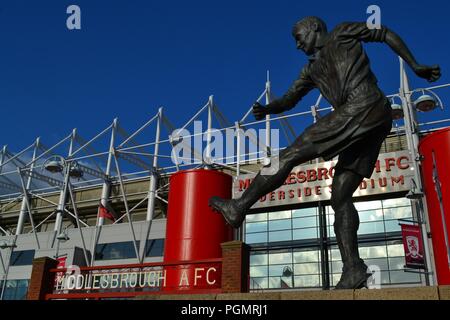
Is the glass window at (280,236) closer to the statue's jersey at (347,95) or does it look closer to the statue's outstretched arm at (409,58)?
the statue's jersey at (347,95)

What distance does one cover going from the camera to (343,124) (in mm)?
3896

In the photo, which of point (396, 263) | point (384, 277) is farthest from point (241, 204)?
point (396, 263)

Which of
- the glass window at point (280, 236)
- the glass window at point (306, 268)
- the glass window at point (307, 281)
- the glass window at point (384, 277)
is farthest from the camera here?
the glass window at point (280, 236)

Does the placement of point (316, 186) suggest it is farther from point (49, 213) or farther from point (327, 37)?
point (49, 213)

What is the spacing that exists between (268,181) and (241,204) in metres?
0.29

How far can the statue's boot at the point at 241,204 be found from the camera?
3789 mm

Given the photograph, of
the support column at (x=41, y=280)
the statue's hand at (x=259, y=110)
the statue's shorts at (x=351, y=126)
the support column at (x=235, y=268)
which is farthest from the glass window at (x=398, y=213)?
the statue's shorts at (x=351, y=126)

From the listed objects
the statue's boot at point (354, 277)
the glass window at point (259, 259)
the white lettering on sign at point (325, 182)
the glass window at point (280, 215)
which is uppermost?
the white lettering on sign at point (325, 182)

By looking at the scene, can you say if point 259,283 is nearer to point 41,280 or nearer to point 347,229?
point 41,280

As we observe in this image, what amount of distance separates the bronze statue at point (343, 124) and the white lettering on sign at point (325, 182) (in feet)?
49.3

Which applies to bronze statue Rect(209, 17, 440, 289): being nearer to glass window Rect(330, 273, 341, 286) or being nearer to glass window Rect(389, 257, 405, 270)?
glass window Rect(389, 257, 405, 270)

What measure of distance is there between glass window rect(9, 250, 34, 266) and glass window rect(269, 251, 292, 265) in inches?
635

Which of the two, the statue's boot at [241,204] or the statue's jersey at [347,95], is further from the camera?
the statue's jersey at [347,95]

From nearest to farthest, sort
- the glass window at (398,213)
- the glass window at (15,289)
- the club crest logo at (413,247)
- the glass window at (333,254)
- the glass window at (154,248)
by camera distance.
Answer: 1. the club crest logo at (413,247)
2. the glass window at (398,213)
3. the glass window at (333,254)
4. the glass window at (154,248)
5. the glass window at (15,289)
